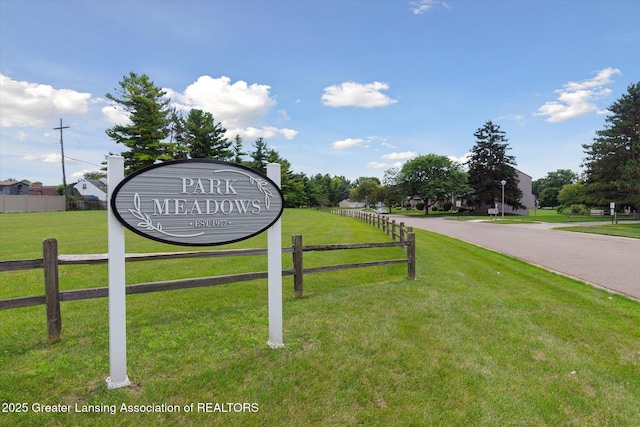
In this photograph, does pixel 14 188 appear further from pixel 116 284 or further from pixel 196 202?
pixel 196 202

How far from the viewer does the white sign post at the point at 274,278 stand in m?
3.82

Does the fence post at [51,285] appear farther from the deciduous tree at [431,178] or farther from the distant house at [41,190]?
the distant house at [41,190]

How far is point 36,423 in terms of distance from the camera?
244 centimetres

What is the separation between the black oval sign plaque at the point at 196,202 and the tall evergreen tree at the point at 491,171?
52245 millimetres

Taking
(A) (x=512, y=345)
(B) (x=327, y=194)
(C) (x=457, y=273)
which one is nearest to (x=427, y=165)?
(B) (x=327, y=194)

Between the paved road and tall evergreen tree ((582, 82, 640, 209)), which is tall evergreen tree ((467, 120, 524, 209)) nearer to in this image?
tall evergreen tree ((582, 82, 640, 209))

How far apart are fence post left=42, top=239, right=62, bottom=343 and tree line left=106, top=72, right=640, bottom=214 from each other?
2858 cm

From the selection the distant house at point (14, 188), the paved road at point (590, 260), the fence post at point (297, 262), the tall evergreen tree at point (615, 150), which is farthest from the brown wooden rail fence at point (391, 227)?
the distant house at point (14, 188)

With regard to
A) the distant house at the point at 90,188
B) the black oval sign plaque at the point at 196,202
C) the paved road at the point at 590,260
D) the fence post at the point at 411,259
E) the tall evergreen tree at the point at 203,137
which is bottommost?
the paved road at the point at 590,260

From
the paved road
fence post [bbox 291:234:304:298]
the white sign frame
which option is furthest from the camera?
the paved road

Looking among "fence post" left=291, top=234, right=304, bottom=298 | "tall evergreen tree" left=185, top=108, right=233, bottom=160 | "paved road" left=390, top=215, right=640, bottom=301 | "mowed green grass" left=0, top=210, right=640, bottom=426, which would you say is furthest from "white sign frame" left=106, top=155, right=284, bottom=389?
"tall evergreen tree" left=185, top=108, right=233, bottom=160

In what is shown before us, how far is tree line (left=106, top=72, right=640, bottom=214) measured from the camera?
3369cm

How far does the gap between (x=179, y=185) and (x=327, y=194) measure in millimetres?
88430

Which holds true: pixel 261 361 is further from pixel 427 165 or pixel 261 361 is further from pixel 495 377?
pixel 427 165
